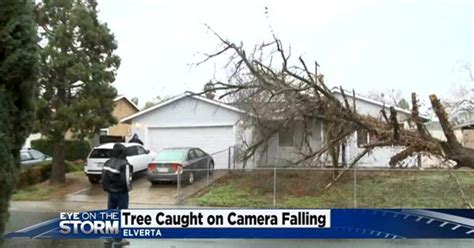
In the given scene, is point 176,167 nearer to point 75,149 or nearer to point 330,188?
point 330,188

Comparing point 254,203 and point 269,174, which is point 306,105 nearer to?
point 269,174

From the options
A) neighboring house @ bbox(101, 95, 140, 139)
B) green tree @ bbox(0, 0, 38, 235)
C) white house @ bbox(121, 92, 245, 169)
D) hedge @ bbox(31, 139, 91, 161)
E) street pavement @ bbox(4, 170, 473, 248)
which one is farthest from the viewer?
neighboring house @ bbox(101, 95, 140, 139)

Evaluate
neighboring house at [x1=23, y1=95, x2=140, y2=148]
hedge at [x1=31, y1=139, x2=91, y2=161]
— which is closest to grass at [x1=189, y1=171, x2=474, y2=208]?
neighboring house at [x1=23, y1=95, x2=140, y2=148]

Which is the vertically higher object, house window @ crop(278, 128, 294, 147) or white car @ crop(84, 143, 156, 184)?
house window @ crop(278, 128, 294, 147)

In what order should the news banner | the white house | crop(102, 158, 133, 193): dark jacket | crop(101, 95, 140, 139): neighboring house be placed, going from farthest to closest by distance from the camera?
crop(101, 95, 140, 139): neighboring house, the white house, crop(102, 158, 133, 193): dark jacket, the news banner

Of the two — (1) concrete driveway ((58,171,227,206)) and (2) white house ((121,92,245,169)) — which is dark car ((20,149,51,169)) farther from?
(2) white house ((121,92,245,169))

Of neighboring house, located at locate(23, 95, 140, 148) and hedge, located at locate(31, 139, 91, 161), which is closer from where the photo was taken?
neighboring house, located at locate(23, 95, 140, 148)

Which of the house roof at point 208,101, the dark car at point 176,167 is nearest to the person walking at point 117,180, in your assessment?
the dark car at point 176,167

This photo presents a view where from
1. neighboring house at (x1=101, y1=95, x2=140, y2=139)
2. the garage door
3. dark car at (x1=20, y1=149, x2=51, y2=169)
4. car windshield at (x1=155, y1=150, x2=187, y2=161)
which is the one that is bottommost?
dark car at (x1=20, y1=149, x2=51, y2=169)

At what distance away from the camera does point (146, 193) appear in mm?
17312

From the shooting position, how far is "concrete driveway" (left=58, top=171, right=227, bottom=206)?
16469mm

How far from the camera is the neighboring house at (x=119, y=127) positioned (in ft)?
68.0

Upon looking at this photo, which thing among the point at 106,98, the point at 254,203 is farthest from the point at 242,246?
the point at 106,98

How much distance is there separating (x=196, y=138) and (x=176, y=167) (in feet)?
12.6
